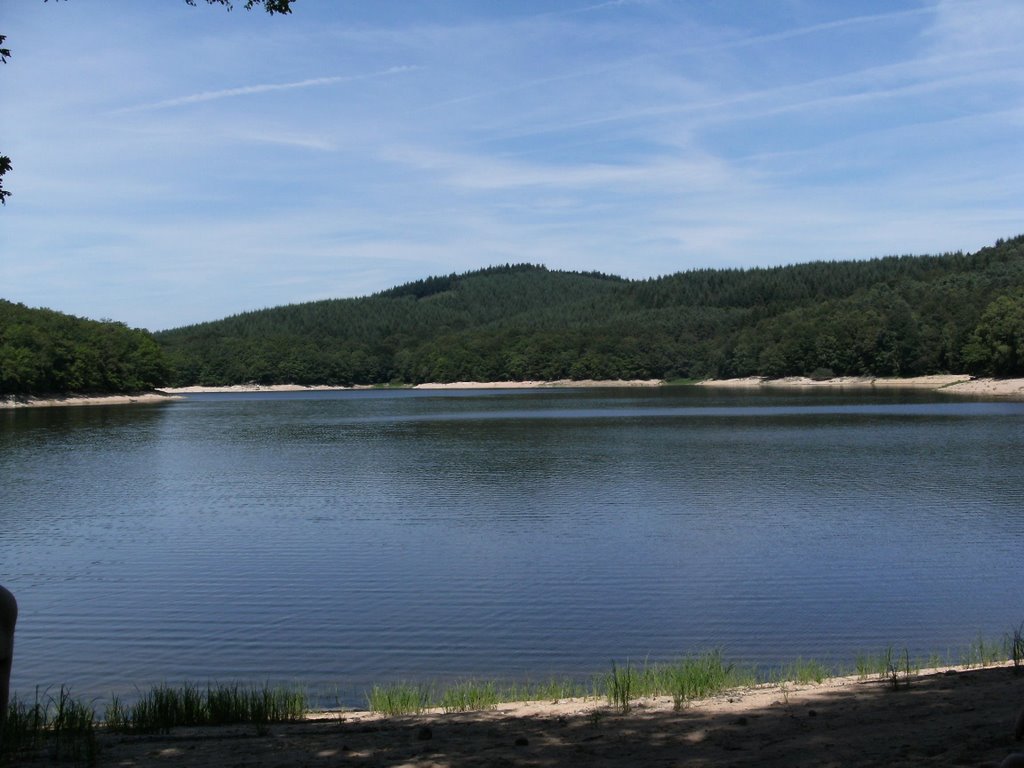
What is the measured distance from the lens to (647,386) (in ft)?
499

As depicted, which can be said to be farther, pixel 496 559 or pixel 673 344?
pixel 673 344

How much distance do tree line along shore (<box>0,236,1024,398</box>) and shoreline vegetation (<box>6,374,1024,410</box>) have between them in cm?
81

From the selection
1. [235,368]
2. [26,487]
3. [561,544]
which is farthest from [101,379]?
[561,544]

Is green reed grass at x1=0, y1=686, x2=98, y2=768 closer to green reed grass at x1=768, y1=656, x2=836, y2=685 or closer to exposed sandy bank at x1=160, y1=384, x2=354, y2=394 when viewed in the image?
green reed grass at x1=768, y1=656, x2=836, y2=685

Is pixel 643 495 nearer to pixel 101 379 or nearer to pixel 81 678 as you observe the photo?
pixel 81 678

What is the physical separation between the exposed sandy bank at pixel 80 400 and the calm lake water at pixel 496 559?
60981 mm

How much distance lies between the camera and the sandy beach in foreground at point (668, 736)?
19.5 feet

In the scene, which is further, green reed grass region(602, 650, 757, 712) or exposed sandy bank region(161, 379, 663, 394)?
exposed sandy bank region(161, 379, 663, 394)

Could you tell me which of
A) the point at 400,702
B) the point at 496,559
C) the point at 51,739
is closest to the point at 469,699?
the point at 400,702

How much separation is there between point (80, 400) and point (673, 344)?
3520 inches

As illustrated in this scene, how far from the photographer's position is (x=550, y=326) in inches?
7613

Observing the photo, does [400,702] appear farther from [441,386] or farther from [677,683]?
[441,386]

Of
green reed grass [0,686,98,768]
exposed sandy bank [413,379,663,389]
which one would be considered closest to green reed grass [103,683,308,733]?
green reed grass [0,686,98,768]

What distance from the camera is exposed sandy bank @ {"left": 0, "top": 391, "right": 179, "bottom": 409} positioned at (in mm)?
95562
